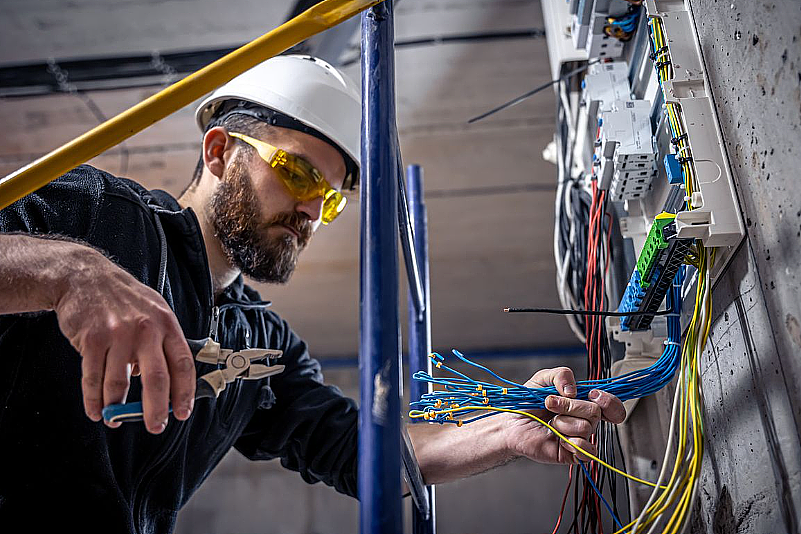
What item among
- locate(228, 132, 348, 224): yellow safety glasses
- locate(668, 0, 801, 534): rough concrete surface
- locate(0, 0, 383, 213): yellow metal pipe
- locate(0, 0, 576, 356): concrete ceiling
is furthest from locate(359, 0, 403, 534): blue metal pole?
locate(0, 0, 576, 356): concrete ceiling

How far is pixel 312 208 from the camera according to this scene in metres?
1.82

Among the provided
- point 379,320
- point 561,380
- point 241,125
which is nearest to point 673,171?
point 561,380

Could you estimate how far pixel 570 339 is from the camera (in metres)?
5.04

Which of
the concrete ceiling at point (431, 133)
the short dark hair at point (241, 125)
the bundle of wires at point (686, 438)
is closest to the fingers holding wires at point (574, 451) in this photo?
the bundle of wires at point (686, 438)

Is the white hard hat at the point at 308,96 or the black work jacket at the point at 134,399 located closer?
the black work jacket at the point at 134,399

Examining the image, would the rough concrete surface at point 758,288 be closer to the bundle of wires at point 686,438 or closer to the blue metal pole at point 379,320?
the bundle of wires at point 686,438

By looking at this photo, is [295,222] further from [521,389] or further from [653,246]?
[653,246]

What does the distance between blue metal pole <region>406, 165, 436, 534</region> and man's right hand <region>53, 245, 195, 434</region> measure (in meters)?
0.55

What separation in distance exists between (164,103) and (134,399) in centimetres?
64

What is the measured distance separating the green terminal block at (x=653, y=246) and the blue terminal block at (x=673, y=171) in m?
0.08

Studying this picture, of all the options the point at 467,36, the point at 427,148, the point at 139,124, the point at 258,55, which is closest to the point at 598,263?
the point at 258,55

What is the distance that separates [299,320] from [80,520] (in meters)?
3.56

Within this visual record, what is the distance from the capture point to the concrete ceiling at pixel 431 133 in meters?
2.74

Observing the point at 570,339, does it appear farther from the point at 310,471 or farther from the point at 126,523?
the point at 126,523
